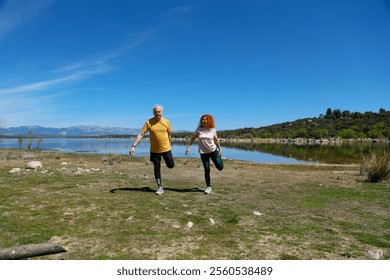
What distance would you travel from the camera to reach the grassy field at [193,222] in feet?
14.3

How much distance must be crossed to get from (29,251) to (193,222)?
2.77m

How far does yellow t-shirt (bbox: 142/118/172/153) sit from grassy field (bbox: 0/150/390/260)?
1338 millimetres

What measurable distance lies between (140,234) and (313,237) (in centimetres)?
291

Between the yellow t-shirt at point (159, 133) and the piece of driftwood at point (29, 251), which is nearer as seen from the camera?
the piece of driftwood at point (29, 251)

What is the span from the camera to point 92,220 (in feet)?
18.6

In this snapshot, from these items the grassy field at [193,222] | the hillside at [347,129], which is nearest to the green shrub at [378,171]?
the grassy field at [193,222]

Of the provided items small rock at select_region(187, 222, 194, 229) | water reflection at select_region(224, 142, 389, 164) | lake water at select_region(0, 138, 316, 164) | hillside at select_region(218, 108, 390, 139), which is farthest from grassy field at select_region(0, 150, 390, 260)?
hillside at select_region(218, 108, 390, 139)

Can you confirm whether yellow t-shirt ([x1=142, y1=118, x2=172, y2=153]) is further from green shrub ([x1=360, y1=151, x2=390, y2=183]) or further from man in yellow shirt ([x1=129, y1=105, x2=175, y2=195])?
green shrub ([x1=360, y1=151, x2=390, y2=183])

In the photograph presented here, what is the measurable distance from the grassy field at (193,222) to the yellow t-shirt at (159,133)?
134cm

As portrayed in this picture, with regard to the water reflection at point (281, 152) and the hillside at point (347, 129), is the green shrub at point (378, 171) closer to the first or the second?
the water reflection at point (281, 152)

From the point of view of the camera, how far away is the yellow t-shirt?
811 centimetres

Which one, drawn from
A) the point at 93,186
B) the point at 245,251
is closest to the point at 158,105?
the point at 93,186

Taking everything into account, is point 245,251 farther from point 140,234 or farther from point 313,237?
point 140,234

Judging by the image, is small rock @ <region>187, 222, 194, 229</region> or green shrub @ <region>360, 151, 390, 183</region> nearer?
small rock @ <region>187, 222, 194, 229</region>
